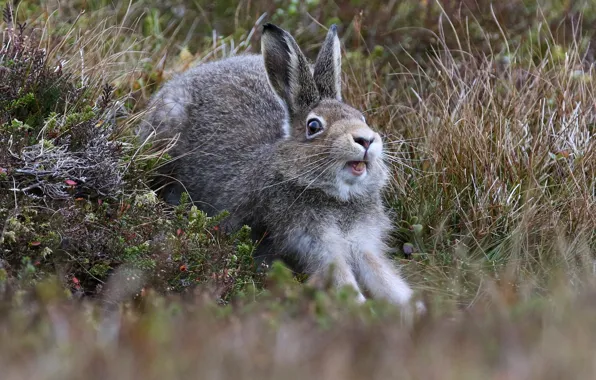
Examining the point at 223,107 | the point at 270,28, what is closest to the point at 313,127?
the point at 270,28

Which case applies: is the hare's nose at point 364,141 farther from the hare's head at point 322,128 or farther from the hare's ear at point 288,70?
the hare's ear at point 288,70

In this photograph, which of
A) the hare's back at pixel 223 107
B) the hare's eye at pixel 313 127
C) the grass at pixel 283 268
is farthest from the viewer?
the hare's back at pixel 223 107

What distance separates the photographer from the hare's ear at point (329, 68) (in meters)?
6.77

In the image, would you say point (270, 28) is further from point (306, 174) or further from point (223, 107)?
point (223, 107)

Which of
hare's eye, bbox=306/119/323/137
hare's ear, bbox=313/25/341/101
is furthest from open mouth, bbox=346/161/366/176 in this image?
hare's ear, bbox=313/25/341/101

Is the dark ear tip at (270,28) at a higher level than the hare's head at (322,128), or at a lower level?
higher

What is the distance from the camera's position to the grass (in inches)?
128

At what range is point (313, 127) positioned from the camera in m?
6.58

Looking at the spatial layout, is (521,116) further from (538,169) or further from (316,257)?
(316,257)

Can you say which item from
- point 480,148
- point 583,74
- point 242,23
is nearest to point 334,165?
point 480,148

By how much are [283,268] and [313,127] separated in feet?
8.33

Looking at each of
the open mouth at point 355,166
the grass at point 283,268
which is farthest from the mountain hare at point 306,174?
the grass at point 283,268

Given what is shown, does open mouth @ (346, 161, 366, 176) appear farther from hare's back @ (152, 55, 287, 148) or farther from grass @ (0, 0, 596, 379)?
hare's back @ (152, 55, 287, 148)

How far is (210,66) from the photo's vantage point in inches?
323
